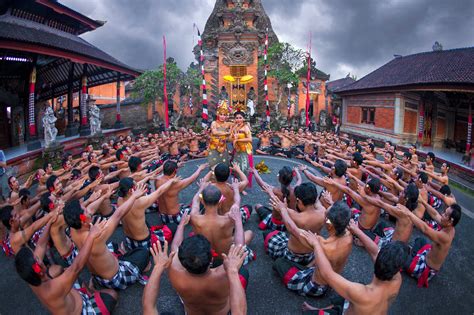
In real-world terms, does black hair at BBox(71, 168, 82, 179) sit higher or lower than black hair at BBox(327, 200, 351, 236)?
lower

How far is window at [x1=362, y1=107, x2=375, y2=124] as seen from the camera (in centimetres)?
2080

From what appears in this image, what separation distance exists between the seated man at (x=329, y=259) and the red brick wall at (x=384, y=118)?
16.6m

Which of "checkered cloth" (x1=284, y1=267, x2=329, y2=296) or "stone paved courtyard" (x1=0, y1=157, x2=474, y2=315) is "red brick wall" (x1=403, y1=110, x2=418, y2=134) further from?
"checkered cloth" (x1=284, y1=267, x2=329, y2=296)

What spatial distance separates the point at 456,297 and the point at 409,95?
15633 millimetres

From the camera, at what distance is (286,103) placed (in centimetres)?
2641

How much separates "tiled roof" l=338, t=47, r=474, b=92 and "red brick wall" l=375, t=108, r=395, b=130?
1.65 metres

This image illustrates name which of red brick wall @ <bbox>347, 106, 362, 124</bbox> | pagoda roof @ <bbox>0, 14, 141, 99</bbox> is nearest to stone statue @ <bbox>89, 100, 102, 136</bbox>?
pagoda roof @ <bbox>0, 14, 141, 99</bbox>

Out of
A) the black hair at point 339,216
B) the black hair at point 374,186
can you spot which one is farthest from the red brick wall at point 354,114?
the black hair at point 339,216

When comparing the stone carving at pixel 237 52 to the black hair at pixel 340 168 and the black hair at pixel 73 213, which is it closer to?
the black hair at pixel 340 168

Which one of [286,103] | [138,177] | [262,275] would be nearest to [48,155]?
[138,177]

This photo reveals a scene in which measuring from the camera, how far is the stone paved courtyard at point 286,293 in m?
4.27

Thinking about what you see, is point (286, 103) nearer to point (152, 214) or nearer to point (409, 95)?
point (409, 95)

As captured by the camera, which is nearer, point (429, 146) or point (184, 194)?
point (184, 194)

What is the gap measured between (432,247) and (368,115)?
18.2m
